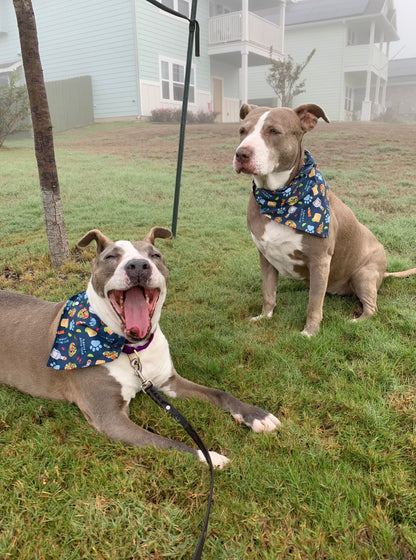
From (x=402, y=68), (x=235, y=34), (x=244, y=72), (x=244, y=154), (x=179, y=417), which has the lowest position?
(x=179, y=417)

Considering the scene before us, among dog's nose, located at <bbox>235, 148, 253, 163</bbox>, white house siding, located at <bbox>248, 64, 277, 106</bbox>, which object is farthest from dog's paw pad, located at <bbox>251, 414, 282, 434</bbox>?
white house siding, located at <bbox>248, 64, 277, 106</bbox>

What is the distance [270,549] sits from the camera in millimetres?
1830

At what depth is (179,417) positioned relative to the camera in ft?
7.86

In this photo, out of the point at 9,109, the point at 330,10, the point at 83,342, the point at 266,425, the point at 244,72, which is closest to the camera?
the point at 266,425

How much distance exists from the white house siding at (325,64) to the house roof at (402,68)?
716 inches

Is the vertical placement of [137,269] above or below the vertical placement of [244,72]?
below

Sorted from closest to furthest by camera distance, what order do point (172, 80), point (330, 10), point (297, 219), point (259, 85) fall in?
point (297, 219) → point (172, 80) → point (330, 10) → point (259, 85)

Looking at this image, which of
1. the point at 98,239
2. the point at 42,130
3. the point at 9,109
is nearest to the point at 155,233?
the point at 98,239

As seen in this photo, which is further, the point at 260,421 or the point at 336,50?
the point at 336,50

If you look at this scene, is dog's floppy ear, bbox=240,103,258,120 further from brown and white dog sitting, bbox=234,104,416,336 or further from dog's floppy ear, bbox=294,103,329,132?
dog's floppy ear, bbox=294,103,329,132

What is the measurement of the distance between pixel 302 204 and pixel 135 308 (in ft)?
5.68

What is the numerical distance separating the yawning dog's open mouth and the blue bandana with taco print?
0.20m

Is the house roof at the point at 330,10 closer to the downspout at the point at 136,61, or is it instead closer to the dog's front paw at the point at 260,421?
the downspout at the point at 136,61

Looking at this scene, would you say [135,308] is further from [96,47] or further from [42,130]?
[96,47]
